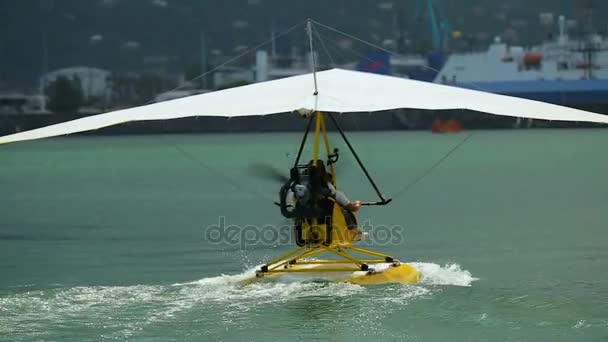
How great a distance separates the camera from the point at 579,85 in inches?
4774

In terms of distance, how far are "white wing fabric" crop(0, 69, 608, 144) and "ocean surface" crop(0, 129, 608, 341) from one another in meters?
1.15

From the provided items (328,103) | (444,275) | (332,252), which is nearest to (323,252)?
(332,252)

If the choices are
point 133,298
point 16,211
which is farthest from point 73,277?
point 16,211

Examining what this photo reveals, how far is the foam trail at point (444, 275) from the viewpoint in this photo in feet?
59.1

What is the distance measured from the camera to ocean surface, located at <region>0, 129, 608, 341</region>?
48.8 feet

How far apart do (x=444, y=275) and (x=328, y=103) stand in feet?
13.7

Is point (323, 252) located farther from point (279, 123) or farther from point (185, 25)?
point (185, 25)

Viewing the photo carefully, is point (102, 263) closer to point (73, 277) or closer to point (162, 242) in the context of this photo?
point (73, 277)

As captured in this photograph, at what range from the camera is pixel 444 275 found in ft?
61.4

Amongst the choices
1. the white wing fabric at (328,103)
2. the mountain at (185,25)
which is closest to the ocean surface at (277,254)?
the white wing fabric at (328,103)

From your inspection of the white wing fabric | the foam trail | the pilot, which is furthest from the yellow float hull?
the white wing fabric

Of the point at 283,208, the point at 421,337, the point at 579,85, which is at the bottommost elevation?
the point at 421,337

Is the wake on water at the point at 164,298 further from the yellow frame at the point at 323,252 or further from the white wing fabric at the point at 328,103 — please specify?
the white wing fabric at the point at 328,103

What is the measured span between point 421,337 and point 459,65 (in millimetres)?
120732
